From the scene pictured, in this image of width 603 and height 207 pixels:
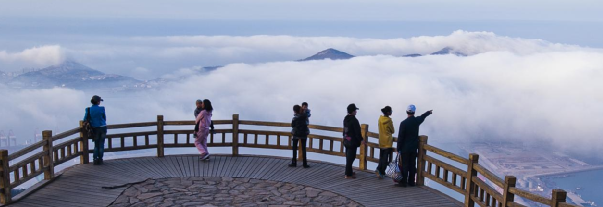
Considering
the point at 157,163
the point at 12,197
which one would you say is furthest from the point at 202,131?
the point at 12,197

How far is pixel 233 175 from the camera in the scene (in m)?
11.8

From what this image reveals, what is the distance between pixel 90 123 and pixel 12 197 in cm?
266

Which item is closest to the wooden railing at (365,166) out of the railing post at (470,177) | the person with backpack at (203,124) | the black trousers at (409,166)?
the railing post at (470,177)

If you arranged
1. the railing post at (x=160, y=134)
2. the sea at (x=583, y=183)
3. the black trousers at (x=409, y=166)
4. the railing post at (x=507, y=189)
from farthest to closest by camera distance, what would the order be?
the sea at (x=583, y=183)
the railing post at (x=160, y=134)
the black trousers at (x=409, y=166)
the railing post at (x=507, y=189)

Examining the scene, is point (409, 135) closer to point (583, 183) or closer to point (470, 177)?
point (470, 177)

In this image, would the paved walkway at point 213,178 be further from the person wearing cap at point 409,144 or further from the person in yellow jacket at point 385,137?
the person in yellow jacket at point 385,137

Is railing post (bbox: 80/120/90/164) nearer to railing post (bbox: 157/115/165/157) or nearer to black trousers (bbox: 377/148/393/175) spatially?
railing post (bbox: 157/115/165/157)

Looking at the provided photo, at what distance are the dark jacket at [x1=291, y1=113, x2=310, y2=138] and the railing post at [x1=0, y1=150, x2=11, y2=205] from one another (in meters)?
6.00

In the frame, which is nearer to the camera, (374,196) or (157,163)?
(374,196)

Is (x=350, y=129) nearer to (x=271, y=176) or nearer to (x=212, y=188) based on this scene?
(x=271, y=176)

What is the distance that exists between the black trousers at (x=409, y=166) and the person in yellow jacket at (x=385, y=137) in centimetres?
42

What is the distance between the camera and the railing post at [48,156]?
35.0ft

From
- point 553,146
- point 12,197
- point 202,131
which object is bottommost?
point 553,146

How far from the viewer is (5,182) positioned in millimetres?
9266
